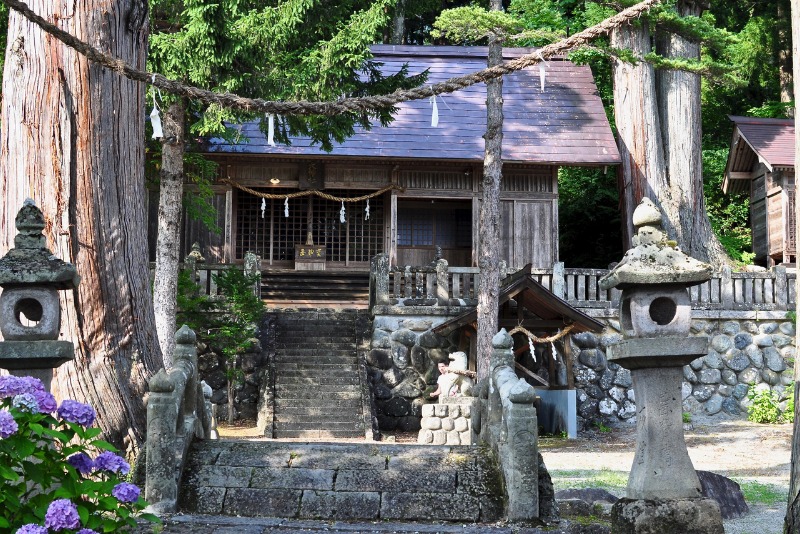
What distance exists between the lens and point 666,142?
74.6ft

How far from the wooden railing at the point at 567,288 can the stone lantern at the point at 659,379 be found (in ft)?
36.1

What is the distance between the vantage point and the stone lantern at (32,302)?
22.1 ft

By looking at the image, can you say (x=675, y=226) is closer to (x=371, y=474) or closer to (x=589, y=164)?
(x=589, y=164)

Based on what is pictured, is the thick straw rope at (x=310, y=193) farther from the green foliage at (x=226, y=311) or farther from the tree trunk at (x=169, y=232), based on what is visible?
the tree trunk at (x=169, y=232)

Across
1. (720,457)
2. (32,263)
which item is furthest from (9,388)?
(720,457)

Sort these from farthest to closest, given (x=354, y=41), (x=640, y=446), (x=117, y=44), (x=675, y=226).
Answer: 1. (x=675, y=226)
2. (x=354, y=41)
3. (x=117, y=44)
4. (x=640, y=446)

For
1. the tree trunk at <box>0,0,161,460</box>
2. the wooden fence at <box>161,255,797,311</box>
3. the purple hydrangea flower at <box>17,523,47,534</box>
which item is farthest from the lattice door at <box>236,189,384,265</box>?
the purple hydrangea flower at <box>17,523,47,534</box>

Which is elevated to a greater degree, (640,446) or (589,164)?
(589,164)

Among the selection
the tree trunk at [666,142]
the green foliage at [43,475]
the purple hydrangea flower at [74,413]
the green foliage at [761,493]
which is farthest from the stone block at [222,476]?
the tree trunk at [666,142]

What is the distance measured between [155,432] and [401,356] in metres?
10.2

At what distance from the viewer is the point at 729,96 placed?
29078mm

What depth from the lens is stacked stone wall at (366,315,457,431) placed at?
17281 mm

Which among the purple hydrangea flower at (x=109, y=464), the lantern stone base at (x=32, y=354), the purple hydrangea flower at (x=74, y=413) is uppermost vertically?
the lantern stone base at (x=32, y=354)

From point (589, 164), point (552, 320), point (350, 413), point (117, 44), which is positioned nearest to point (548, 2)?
point (589, 164)
